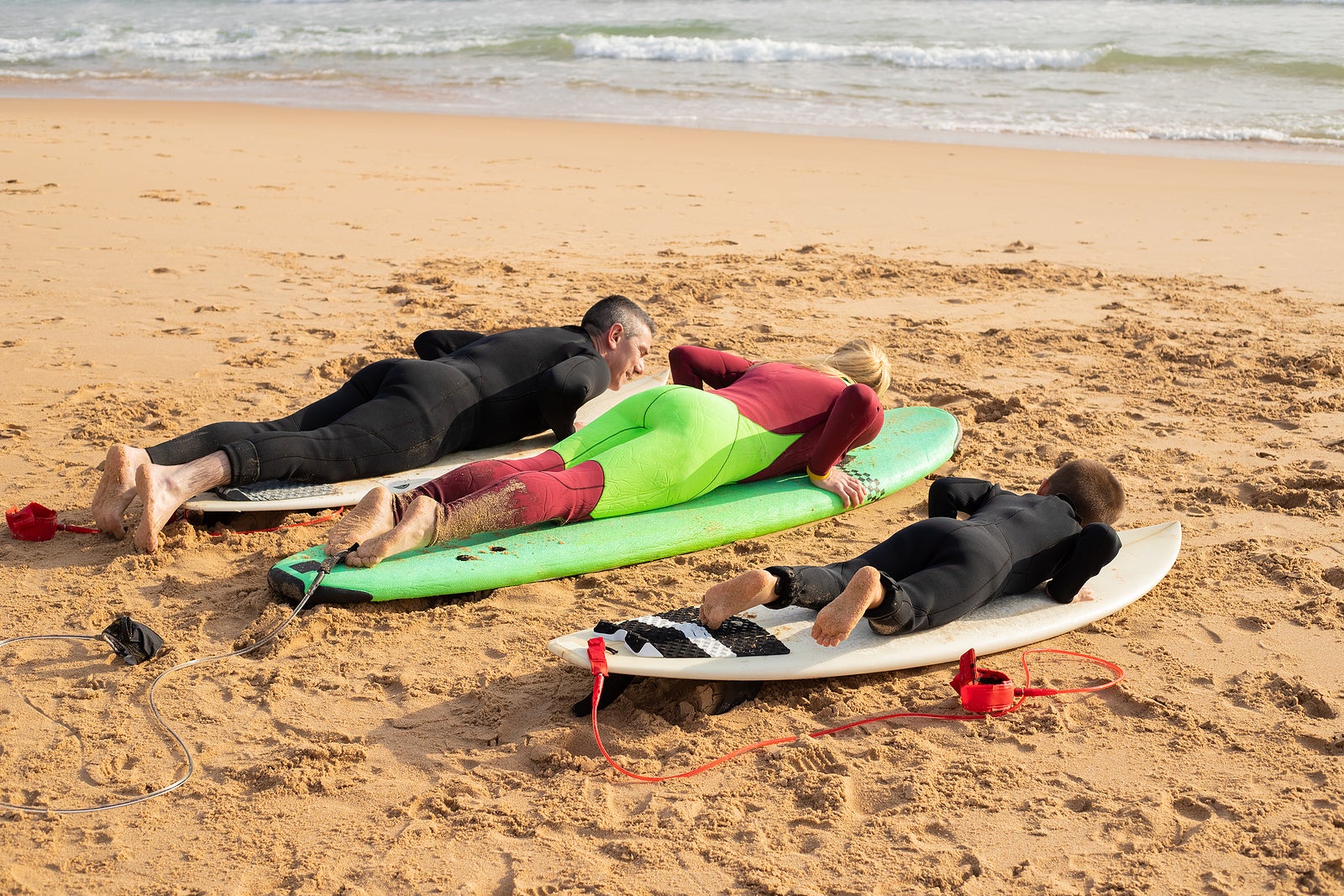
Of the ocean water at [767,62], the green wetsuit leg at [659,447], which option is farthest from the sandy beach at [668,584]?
the ocean water at [767,62]

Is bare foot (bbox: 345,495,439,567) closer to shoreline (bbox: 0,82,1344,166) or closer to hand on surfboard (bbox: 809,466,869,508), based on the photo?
hand on surfboard (bbox: 809,466,869,508)

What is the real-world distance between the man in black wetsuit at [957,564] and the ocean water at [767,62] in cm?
981

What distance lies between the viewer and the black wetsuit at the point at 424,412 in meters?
4.25

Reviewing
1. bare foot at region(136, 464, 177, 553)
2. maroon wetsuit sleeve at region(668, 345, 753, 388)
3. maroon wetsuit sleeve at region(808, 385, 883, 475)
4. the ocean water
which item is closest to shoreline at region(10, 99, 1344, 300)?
the ocean water

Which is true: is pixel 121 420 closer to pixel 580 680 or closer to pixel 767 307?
pixel 580 680

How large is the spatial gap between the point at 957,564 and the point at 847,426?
3.22ft

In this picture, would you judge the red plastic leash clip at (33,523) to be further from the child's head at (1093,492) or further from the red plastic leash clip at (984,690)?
the child's head at (1093,492)

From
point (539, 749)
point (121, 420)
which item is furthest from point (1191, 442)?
point (121, 420)

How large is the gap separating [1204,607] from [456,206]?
6806 millimetres

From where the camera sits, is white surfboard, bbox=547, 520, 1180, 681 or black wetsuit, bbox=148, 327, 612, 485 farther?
black wetsuit, bbox=148, 327, 612, 485

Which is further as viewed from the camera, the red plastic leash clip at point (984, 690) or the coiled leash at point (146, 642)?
the red plastic leash clip at point (984, 690)

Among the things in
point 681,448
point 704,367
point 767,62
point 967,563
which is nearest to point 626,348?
point 704,367

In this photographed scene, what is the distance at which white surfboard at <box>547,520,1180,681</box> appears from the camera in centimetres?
319

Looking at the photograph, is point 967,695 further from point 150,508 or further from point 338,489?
point 150,508
